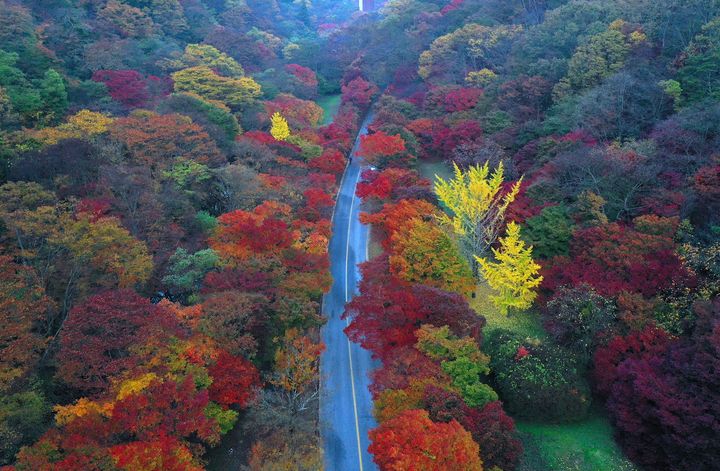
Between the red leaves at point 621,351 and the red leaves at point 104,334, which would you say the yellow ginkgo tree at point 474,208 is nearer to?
the red leaves at point 621,351

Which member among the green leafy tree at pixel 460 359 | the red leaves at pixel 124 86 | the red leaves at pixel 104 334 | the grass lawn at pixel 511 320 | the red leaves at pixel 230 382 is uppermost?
the red leaves at pixel 124 86

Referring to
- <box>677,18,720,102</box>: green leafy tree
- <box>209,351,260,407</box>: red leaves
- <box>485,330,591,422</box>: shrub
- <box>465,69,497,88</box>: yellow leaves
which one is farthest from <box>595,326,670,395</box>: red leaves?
<box>465,69,497,88</box>: yellow leaves

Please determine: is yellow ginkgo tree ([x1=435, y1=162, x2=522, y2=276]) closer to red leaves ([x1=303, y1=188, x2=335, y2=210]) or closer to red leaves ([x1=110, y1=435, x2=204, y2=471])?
red leaves ([x1=303, y1=188, x2=335, y2=210])

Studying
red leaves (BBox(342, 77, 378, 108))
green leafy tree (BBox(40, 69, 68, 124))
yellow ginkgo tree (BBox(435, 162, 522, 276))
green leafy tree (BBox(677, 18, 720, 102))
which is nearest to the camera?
yellow ginkgo tree (BBox(435, 162, 522, 276))

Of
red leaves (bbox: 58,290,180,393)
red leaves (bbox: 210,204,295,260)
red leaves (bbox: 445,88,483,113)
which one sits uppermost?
red leaves (bbox: 445,88,483,113)

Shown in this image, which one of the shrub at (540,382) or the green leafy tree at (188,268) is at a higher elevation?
the green leafy tree at (188,268)

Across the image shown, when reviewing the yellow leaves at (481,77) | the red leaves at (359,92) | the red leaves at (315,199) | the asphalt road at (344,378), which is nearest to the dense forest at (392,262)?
the red leaves at (315,199)

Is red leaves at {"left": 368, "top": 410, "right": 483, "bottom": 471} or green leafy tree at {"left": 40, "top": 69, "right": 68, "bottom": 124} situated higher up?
green leafy tree at {"left": 40, "top": 69, "right": 68, "bottom": 124}

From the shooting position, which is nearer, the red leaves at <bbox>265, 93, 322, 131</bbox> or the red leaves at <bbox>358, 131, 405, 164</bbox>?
the red leaves at <bbox>358, 131, 405, 164</bbox>
